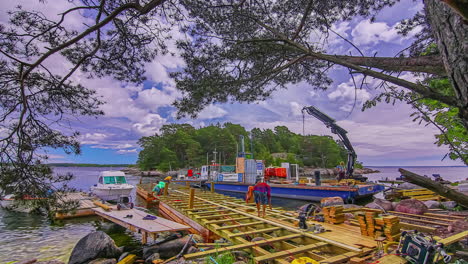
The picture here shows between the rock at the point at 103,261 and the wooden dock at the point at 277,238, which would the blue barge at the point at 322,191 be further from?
the rock at the point at 103,261

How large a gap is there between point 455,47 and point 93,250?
354 inches

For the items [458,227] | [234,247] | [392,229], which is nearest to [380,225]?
[392,229]

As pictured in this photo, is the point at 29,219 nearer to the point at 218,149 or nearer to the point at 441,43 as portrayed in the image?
the point at 441,43

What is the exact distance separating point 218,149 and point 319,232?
6916 cm

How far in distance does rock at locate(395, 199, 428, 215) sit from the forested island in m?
51.7

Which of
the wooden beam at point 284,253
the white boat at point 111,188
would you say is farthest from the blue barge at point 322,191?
the white boat at point 111,188

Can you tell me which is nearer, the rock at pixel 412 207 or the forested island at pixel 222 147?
the rock at pixel 412 207

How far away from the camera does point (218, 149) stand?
7506cm

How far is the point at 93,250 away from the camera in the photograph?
7.13m

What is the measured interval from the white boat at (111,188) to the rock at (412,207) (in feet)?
57.6

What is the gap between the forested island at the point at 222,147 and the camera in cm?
7251

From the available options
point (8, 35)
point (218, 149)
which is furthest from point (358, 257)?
point (218, 149)

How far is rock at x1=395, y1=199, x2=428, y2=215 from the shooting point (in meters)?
8.19

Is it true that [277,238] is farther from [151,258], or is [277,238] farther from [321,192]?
[321,192]
